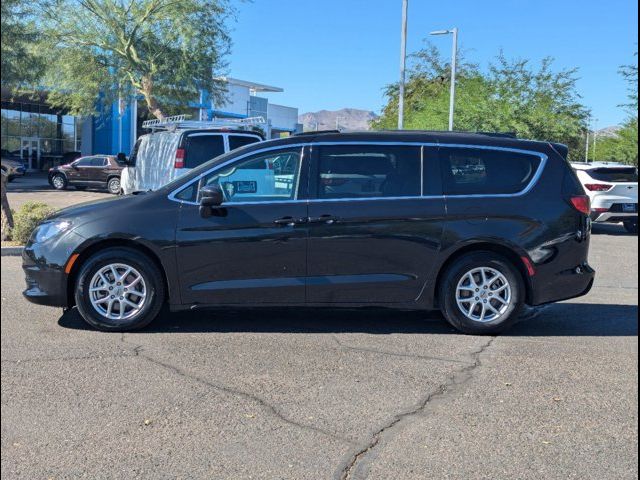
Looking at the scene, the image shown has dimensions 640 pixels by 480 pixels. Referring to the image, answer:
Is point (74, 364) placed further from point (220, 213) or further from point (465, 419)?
point (465, 419)

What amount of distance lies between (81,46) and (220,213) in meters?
20.1

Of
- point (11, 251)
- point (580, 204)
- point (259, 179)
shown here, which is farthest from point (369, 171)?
point (11, 251)

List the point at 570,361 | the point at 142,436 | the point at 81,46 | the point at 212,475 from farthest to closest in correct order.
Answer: the point at 81,46, the point at 570,361, the point at 142,436, the point at 212,475

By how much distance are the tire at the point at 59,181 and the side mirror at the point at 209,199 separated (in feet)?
84.3

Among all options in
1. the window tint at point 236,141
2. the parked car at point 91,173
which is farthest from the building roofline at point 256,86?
the window tint at point 236,141

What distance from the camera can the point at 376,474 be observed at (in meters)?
3.62

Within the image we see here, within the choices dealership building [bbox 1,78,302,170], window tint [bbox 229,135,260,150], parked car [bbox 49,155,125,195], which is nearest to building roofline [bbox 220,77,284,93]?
dealership building [bbox 1,78,302,170]

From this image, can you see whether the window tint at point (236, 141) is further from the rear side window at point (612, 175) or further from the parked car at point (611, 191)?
the rear side window at point (612, 175)

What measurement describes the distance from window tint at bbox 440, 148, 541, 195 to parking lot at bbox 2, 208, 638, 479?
4.54 feet

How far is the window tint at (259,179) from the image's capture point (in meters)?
6.29

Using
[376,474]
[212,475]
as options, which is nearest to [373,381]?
[376,474]

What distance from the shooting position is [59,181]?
3009 centimetres

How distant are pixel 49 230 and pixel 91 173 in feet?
79.6

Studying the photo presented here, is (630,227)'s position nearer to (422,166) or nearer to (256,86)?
(422,166)
